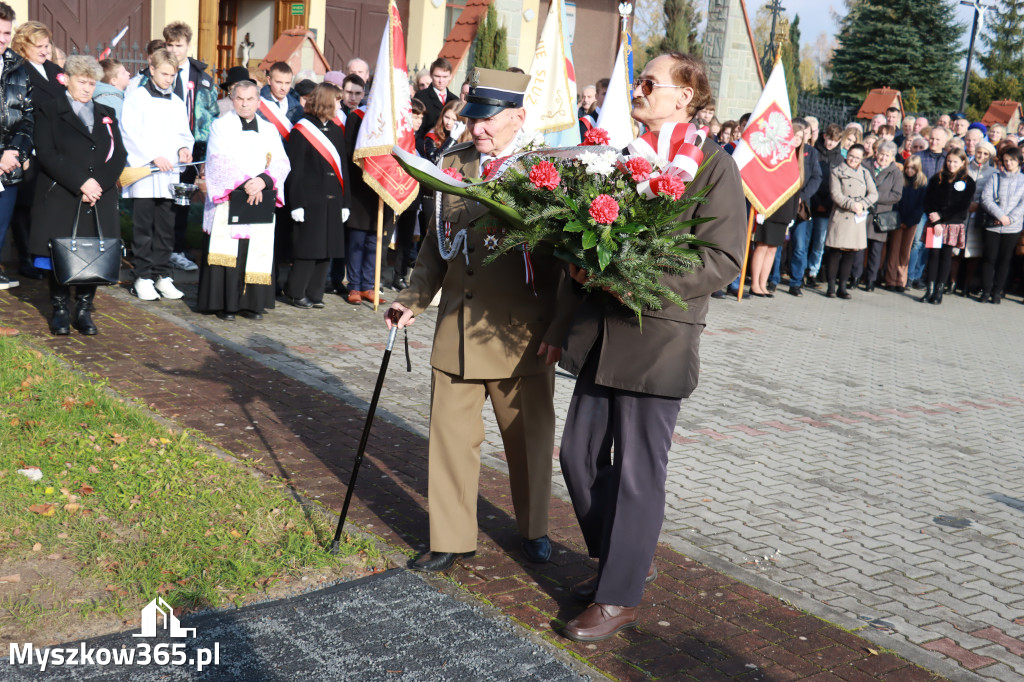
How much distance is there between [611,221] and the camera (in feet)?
12.0

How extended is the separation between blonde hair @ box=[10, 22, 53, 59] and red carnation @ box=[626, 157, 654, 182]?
7.30 metres

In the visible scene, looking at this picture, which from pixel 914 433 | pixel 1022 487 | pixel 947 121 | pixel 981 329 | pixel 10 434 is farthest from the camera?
pixel 947 121

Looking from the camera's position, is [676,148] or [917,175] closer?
[676,148]

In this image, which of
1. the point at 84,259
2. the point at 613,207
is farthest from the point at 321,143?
the point at 613,207

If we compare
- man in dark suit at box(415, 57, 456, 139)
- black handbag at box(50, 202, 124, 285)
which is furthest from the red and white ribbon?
man in dark suit at box(415, 57, 456, 139)

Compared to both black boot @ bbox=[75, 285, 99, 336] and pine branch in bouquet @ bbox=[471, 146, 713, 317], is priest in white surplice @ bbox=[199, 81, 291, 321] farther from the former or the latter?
pine branch in bouquet @ bbox=[471, 146, 713, 317]

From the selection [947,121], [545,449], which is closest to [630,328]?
[545,449]

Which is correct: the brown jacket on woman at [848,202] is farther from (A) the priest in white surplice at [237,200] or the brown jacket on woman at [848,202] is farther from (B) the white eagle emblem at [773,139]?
(A) the priest in white surplice at [237,200]

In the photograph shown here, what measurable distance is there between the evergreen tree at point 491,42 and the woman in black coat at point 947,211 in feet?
35.2

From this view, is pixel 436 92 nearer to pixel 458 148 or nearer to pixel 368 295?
pixel 368 295

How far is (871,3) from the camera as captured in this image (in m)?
38.3

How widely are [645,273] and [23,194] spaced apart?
Answer: 8.02 m

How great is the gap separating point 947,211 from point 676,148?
39.9 ft

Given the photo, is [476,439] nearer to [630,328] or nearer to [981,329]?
[630,328]
